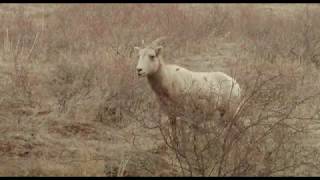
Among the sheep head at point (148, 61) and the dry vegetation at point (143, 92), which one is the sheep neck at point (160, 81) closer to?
the sheep head at point (148, 61)

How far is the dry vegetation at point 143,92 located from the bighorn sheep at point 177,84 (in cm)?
37

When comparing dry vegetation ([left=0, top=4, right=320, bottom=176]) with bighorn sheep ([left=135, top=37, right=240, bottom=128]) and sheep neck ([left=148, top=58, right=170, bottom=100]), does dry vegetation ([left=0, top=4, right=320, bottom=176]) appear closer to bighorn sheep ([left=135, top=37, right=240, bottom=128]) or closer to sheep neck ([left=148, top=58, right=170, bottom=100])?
bighorn sheep ([left=135, top=37, right=240, bottom=128])

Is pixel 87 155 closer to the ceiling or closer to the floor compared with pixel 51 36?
closer to the floor

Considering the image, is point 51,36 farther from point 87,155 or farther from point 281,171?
point 281,171

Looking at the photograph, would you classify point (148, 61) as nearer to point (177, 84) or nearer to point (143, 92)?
point (177, 84)

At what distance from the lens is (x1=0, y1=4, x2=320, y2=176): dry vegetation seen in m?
7.45

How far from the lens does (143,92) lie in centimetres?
1066

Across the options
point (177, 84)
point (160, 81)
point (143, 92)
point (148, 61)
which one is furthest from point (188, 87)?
point (143, 92)

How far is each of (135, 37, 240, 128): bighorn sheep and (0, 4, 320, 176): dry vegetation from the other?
37cm

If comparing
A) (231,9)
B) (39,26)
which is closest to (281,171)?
(39,26)

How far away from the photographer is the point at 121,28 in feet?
50.8

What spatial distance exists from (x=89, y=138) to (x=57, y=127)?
544 mm

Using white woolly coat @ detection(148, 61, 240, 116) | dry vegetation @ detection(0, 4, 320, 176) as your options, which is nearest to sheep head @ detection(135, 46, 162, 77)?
white woolly coat @ detection(148, 61, 240, 116)

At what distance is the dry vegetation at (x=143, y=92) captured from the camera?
7453 millimetres
